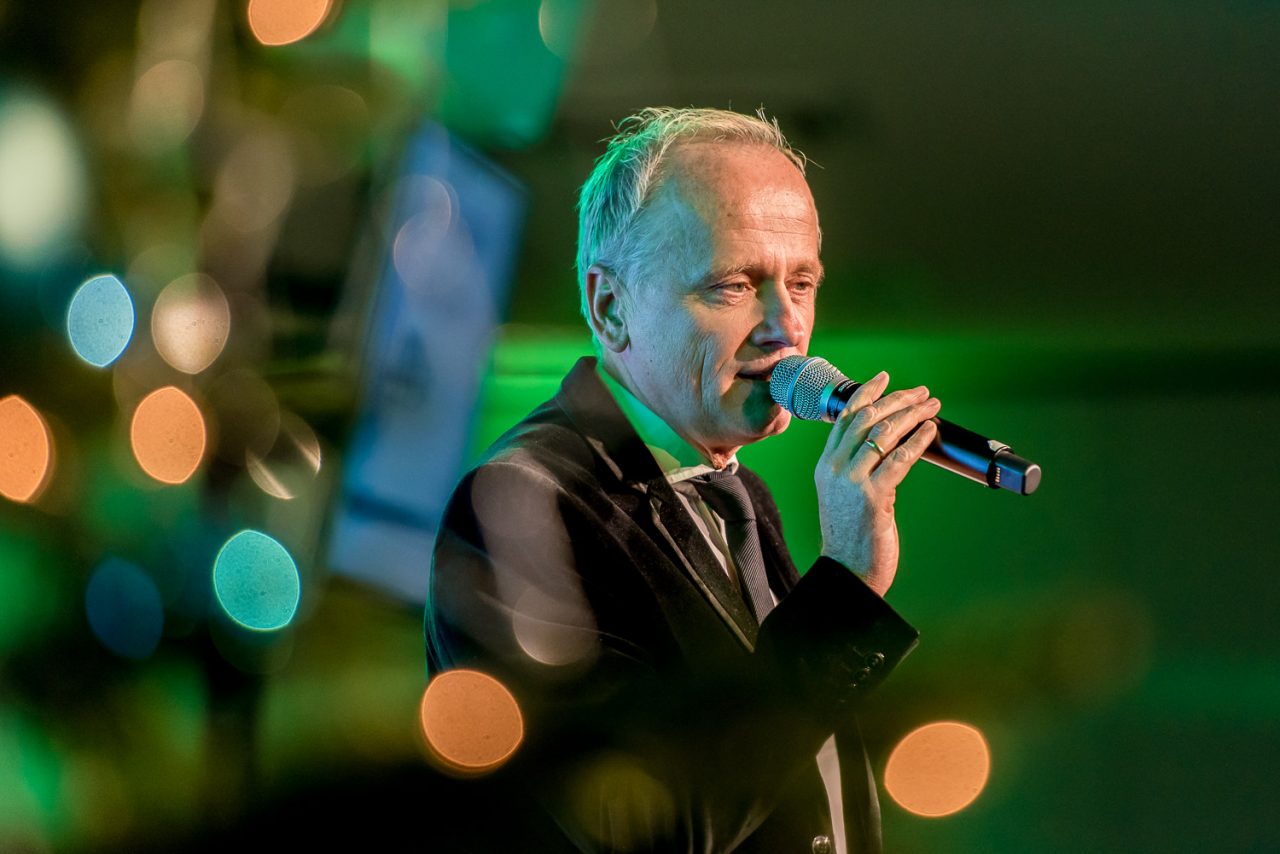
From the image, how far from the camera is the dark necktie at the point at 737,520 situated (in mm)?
1128

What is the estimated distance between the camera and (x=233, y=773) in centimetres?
165

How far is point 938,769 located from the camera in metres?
2.00

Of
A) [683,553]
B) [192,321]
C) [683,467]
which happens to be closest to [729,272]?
[683,467]

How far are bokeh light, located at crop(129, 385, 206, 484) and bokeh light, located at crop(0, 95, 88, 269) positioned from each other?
0.97 feet

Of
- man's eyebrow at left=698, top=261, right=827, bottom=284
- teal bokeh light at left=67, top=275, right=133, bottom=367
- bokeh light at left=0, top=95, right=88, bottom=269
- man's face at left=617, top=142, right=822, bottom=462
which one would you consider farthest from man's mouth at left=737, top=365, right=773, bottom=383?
bokeh light at left=0, top=95, right=88, bottom=269

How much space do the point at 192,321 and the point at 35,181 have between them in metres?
0.33

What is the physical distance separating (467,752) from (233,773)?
0.81 metres

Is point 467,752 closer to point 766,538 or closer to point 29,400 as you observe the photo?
point 766,538

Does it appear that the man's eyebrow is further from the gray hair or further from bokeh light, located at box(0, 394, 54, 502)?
bokeh light, located at box(0, 394, 54, 502)

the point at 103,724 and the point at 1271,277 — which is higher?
the point at 1271,277

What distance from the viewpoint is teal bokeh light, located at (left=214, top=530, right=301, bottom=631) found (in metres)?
1.66

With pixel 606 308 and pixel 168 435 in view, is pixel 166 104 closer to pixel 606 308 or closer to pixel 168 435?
pixel 168 435

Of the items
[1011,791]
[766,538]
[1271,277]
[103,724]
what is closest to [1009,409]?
[1271,277]

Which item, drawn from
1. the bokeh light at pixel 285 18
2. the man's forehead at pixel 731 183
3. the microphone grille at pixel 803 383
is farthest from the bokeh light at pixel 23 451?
the microphone grille at pixel 803 383
